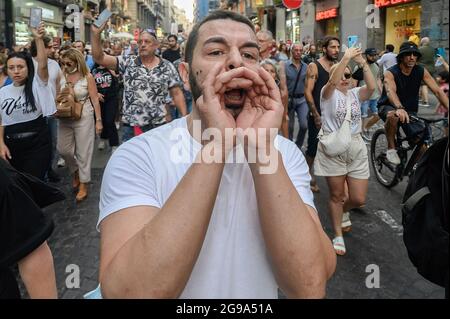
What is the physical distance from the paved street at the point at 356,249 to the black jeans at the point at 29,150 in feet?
2.15

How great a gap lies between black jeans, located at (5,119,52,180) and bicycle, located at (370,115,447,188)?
166 inches

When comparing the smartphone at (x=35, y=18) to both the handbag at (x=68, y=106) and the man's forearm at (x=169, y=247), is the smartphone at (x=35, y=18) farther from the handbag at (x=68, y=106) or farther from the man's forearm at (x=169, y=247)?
the man's forearm at (x=169, y=247)

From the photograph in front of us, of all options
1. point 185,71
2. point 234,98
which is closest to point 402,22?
point 185,71

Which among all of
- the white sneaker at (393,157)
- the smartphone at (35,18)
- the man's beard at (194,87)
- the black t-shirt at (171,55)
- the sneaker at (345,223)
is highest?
the black t-shirt at (171,55)

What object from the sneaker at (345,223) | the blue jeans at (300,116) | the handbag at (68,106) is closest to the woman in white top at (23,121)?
the handbag at (68,106)

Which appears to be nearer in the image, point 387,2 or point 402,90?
point 402,90

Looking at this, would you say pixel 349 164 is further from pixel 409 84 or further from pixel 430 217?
pixel 430 217

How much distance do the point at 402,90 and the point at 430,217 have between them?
4.56m

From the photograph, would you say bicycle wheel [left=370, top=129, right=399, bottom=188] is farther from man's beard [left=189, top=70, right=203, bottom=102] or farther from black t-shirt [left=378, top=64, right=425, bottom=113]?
man's beard [left=189, top=70, right=203, bottom=102]

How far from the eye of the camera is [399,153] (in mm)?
5859

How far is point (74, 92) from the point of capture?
5812mm

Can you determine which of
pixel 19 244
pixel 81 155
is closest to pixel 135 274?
pixel 19 244

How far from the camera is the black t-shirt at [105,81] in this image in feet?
25.6
